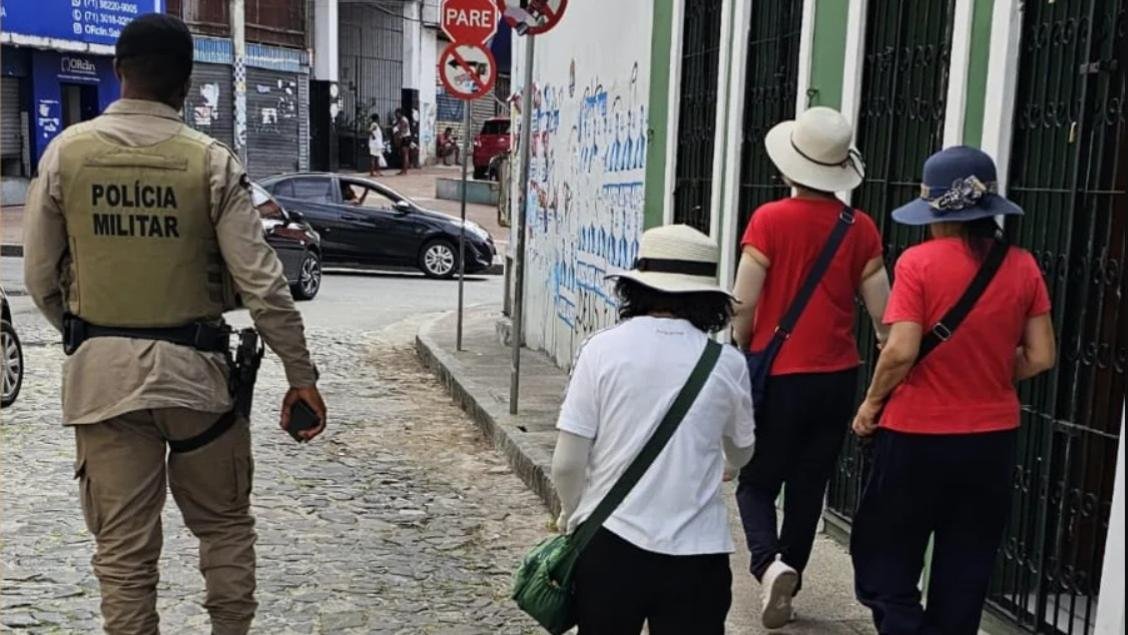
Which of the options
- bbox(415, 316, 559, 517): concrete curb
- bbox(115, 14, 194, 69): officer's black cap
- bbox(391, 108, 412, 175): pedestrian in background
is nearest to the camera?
bbox(115, 14, 194, 69): officer's black cap

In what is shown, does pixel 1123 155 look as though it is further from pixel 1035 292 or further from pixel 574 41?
pixel 574 41

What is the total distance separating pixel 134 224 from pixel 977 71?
302 centimetres

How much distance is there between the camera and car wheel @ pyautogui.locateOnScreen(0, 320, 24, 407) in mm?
7862

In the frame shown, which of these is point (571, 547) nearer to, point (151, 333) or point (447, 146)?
point (151, 333)

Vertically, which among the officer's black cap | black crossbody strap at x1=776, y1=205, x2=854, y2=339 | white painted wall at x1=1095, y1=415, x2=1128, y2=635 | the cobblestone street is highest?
the officer's black cap

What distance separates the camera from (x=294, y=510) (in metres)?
6.17

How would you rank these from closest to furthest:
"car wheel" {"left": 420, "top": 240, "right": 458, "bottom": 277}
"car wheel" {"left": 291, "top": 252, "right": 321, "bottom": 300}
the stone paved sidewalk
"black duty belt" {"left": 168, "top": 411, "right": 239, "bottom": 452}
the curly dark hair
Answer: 1. the curly dark hair
2. "black duty belt" {"left": 168, "top": 411, "right": 239, "bottom": 452}
3. the stone paved sidewalk
4. "car wheel" {"left": 291, "top": 252, "right": 321, "bottom": 300}
5. "car wheel" {"left": 420, "top": 240, "right": 458, "bottom": 277}

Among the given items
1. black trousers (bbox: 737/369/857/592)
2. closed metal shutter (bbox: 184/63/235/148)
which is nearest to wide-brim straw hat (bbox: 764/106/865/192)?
black trousers (bbox: 737/369/857/592)

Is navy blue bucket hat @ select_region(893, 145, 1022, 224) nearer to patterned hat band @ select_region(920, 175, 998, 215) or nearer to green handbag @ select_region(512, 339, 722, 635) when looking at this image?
patterned hat band @ select_region(920, 175, 998, 215)

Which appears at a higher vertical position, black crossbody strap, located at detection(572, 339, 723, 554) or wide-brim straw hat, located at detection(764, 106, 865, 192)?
wide-brim straw hat, located at detection(764, 106, 865, 192)

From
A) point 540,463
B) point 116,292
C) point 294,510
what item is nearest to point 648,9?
point 540,463

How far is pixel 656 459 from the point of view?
2945mm

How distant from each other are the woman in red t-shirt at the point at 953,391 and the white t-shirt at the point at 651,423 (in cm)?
83

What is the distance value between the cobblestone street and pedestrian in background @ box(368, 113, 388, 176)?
80.3ft
